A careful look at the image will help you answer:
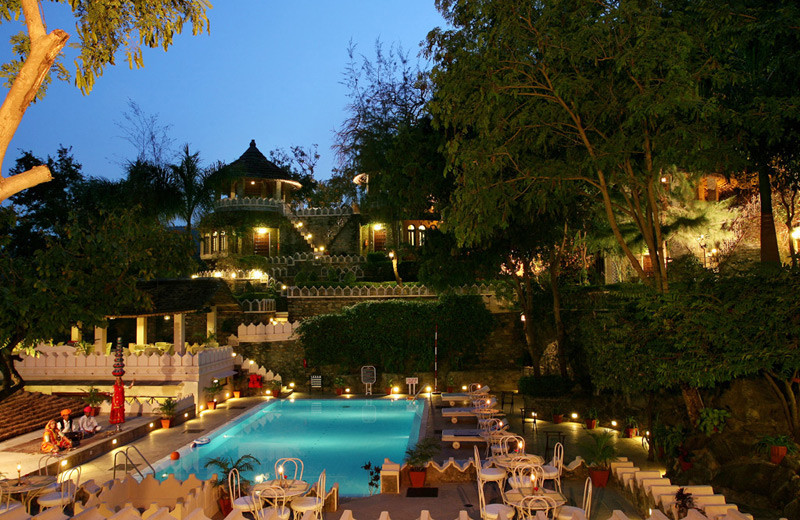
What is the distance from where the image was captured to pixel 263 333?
2334 centimetres

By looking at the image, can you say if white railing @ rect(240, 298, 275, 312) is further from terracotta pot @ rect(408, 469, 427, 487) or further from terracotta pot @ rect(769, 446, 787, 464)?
terracotta pot @ rect(769, 446, 787, 464)

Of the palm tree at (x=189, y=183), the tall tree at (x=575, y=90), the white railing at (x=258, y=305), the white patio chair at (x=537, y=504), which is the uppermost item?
the palm tree at (x=189, y=183)

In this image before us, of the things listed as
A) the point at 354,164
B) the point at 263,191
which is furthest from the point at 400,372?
the point at 263,191

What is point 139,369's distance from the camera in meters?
18.2

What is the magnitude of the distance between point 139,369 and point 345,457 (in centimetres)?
816

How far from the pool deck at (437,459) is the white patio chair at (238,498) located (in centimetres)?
139

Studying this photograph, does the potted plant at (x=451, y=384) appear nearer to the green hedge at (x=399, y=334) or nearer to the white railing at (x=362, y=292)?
the green hedge at (x=399, y=334)

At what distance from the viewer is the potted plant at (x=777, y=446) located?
32.9 ft

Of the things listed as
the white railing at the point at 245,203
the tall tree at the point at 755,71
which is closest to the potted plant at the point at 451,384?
the tall tree at the point at 755,71

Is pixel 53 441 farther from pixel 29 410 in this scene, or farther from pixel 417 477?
pixel 417 477

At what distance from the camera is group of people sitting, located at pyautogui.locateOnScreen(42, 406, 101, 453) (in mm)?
11887

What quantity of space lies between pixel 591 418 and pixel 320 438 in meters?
7.24

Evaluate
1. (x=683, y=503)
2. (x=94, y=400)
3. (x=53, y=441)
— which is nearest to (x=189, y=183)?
(x=94, y=400)

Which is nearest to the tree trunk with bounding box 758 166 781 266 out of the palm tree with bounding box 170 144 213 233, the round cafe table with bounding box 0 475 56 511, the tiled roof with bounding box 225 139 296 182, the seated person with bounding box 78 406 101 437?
the round cafe table with bounding box 0 475 56 511
